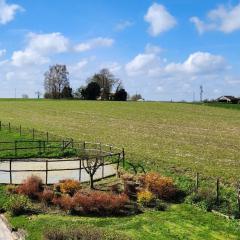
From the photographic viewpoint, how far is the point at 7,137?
5400cm

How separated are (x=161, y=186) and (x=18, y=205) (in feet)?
24.6

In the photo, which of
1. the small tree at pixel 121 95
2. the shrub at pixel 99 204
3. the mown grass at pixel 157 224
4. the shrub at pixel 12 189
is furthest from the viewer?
the small tree at pixel 121 95

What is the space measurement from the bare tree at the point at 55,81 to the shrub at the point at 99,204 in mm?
143614

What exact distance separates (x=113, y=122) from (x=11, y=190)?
137 ft

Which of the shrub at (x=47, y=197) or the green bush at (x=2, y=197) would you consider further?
the shrub at (x=47, y=197)

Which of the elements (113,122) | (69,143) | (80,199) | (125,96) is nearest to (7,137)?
(69,143)

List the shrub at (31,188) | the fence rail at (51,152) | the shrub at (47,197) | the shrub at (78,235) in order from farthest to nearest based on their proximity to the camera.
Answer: the fence rail at (51,152)
the shrub at (31,188)
the shrub at (47,197)
the shrub at (78,235)

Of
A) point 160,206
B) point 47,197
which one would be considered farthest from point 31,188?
point 160,206

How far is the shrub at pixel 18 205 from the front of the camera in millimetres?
25531

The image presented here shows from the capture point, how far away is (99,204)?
2586 centimetres

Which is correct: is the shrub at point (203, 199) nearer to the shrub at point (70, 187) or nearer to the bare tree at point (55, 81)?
the shrub at point (70, 187)

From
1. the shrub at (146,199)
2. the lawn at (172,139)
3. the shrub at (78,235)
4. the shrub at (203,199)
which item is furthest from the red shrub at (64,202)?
the lawn at (172,139)

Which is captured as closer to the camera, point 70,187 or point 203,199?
point 203,199

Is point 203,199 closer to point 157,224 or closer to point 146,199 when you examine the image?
point 146,199
